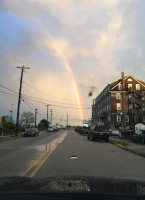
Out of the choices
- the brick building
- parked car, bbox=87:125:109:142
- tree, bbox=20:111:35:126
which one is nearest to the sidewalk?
parked car, bbox=87:125:109:142

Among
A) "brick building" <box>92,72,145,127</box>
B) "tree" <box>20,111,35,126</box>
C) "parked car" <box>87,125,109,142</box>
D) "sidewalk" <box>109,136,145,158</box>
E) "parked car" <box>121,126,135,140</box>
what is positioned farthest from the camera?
"tree" <box>20,111,35,126</box>

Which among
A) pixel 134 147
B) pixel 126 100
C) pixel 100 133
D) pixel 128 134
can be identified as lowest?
pixel 134 147

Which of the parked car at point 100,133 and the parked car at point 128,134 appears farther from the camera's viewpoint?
the parked car at point 128,134

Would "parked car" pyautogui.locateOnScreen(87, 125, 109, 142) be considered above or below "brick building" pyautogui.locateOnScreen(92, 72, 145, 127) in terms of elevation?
below

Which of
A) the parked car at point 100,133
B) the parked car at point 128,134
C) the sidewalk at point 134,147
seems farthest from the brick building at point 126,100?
the sidewalk at point 134,147

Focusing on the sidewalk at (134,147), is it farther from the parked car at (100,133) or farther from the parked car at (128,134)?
the parked car at (128,134)

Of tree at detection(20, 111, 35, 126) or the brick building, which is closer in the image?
the brick building

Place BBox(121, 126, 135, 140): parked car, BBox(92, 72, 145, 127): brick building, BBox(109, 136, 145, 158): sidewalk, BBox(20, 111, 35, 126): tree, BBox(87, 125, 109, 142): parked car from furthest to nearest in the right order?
BBox(20, 111, 35, 126): tree → BBox(92, 72, 145, 127): brick building → BBox(121, 126, 135, 140): parked car → BBox(87, 125, 109, 142): parked car → BBox(109, 136, 145, 158): sidewalk

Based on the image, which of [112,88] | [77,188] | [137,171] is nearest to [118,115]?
[112,88]

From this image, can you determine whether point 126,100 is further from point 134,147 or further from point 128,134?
point 134,147

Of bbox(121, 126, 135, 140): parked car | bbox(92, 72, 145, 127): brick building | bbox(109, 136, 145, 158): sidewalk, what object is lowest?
bbox(109, 136, 145, 158): sidewalk

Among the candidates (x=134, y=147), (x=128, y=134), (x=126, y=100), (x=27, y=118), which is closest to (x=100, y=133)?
(x=128, y=134)

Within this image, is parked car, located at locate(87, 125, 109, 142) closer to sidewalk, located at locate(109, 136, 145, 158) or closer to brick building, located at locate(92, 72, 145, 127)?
sidewalk, located at locate(109, 136, 145, 158)

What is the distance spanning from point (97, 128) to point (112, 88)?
39.3 m
